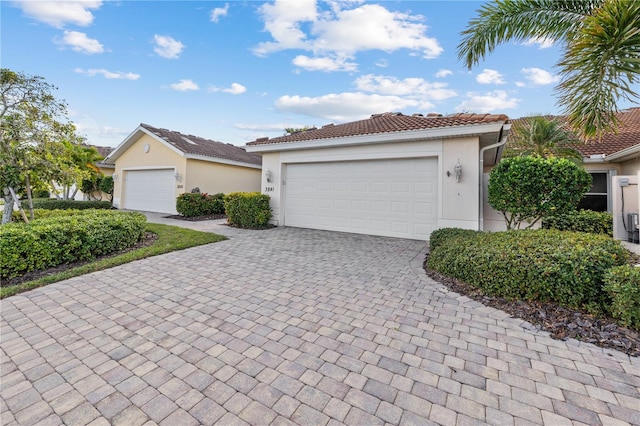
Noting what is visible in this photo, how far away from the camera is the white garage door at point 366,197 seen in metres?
8.17

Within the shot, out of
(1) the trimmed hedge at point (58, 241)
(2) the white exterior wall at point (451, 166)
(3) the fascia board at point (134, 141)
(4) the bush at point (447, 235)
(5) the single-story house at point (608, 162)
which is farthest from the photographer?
(3) the fascia board at point (134, 141)

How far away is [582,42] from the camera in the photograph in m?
4.74

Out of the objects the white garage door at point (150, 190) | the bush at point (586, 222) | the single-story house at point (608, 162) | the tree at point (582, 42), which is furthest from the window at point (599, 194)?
the white garage door at point (150, 190)

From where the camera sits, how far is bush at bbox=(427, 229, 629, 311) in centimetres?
349

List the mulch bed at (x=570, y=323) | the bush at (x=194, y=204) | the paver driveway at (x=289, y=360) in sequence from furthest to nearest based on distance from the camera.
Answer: the bush at (x=194, y=204) → the mulch bed at (x=570, y=323) → the paver driveway at (x=289, y=360)

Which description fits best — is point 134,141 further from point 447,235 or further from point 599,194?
point 599,194

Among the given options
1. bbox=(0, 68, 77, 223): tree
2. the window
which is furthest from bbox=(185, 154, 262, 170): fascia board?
the window

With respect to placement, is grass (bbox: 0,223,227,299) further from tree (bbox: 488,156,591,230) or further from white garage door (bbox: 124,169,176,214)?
tree (bbox: 488,156,591,230)

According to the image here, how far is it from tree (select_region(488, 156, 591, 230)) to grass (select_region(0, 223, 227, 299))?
725cm

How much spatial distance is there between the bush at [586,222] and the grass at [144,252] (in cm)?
960

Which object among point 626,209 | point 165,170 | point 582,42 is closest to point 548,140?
point 626,209

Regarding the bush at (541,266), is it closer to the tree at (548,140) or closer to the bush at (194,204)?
the tree at (548,140)

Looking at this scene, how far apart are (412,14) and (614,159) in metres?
8.71

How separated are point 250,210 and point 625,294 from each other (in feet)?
29.9
